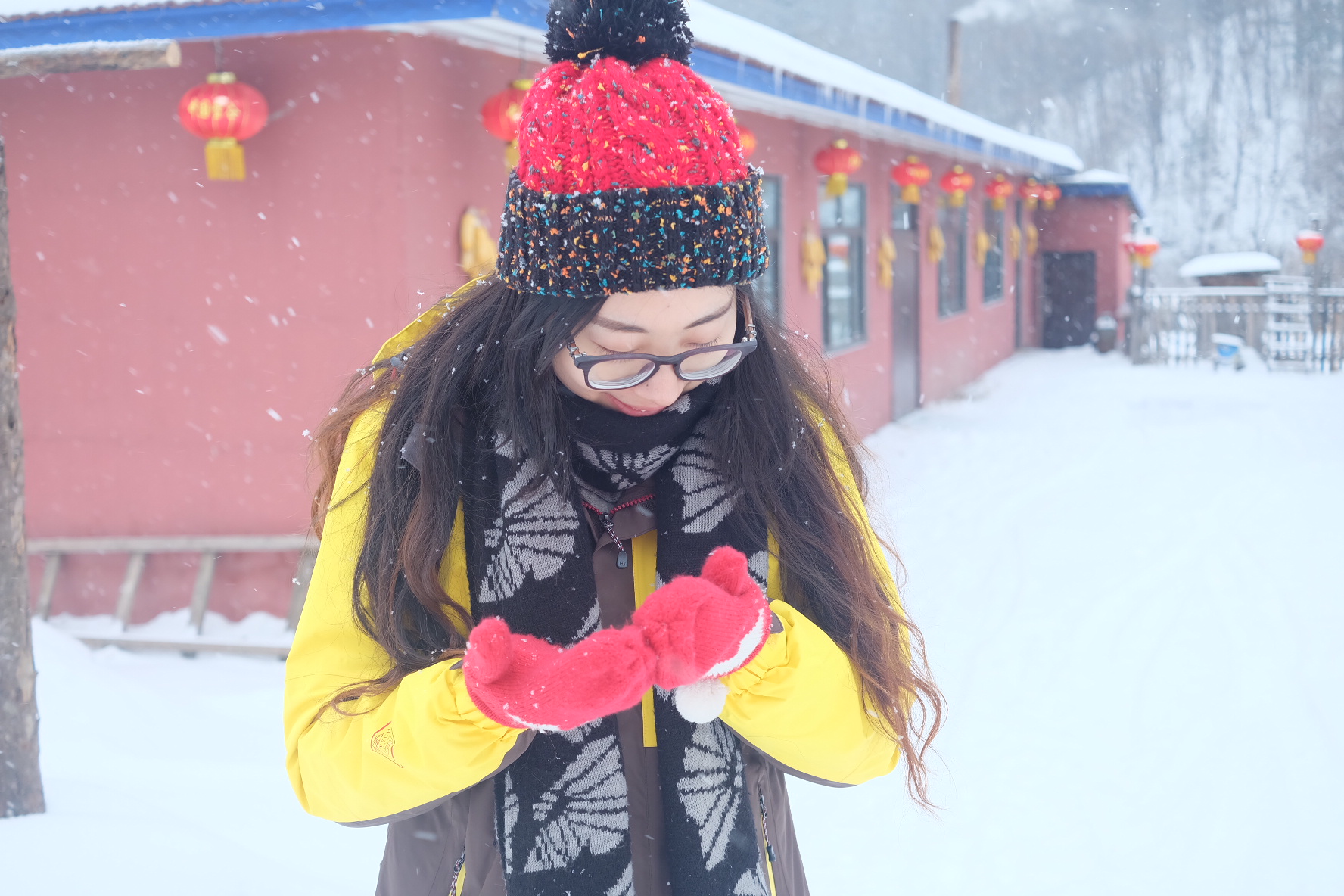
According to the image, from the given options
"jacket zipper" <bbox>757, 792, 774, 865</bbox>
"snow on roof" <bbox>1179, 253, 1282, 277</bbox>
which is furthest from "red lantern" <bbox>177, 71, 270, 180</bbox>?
"snow on roof" <bbox>1179, 253, 1282, 277</bbox>

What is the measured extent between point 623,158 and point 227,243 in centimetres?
404

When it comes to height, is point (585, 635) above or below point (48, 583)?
above

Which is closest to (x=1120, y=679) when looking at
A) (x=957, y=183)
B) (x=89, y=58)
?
(x=89, y=58)

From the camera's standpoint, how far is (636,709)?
4.78ft

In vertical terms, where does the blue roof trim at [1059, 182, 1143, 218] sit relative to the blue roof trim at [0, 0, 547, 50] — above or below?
above

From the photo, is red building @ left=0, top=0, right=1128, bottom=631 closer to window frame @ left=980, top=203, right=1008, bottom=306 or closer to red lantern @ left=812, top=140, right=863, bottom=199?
red lantern @ left=812, top=140, right=863, bottom=199

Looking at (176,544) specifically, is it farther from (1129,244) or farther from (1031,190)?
(1129,244)

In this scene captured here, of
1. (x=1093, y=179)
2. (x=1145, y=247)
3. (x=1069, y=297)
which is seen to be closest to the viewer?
(x=1145, y=247)

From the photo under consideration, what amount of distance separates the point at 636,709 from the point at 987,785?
236cm

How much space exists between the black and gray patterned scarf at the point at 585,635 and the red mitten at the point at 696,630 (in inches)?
9.7

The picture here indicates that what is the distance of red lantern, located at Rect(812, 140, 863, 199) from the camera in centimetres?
793

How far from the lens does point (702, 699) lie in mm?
1160

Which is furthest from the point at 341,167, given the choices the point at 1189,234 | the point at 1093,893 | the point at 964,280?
the point at 1189,234

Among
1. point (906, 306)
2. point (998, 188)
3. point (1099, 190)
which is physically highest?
point (1099, 190)
